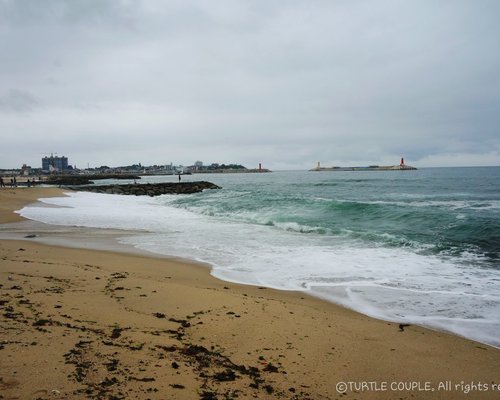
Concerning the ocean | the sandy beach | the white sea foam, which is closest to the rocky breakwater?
the ocean

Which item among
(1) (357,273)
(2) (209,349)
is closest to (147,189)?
(1) (357,273)

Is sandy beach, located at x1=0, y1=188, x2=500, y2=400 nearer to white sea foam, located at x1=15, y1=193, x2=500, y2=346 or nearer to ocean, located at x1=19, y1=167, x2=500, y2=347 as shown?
white sea foam, located at x1=15, y1=193, x2=500, y2=346

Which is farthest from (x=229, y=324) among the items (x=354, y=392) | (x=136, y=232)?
(x=136, y=232)

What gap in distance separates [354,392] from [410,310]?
2.88m

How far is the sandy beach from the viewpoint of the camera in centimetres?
300

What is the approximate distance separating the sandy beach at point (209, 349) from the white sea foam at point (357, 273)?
2.15 ft

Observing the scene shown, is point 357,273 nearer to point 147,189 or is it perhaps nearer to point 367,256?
point 367,256

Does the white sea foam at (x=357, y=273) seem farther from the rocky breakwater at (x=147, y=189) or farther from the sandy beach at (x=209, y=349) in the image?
the rocky breakwater at (x=147, y=189)

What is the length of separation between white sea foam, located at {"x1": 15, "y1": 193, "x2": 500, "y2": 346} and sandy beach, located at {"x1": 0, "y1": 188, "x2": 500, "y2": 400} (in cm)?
66

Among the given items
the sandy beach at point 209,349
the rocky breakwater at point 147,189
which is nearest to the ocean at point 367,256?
the sandy beach at point 209,349

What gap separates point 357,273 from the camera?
805 cm

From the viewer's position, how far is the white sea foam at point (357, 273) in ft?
18.6

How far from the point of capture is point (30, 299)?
4.88 metres

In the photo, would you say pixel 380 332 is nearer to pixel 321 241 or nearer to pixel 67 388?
pixel 67 388
